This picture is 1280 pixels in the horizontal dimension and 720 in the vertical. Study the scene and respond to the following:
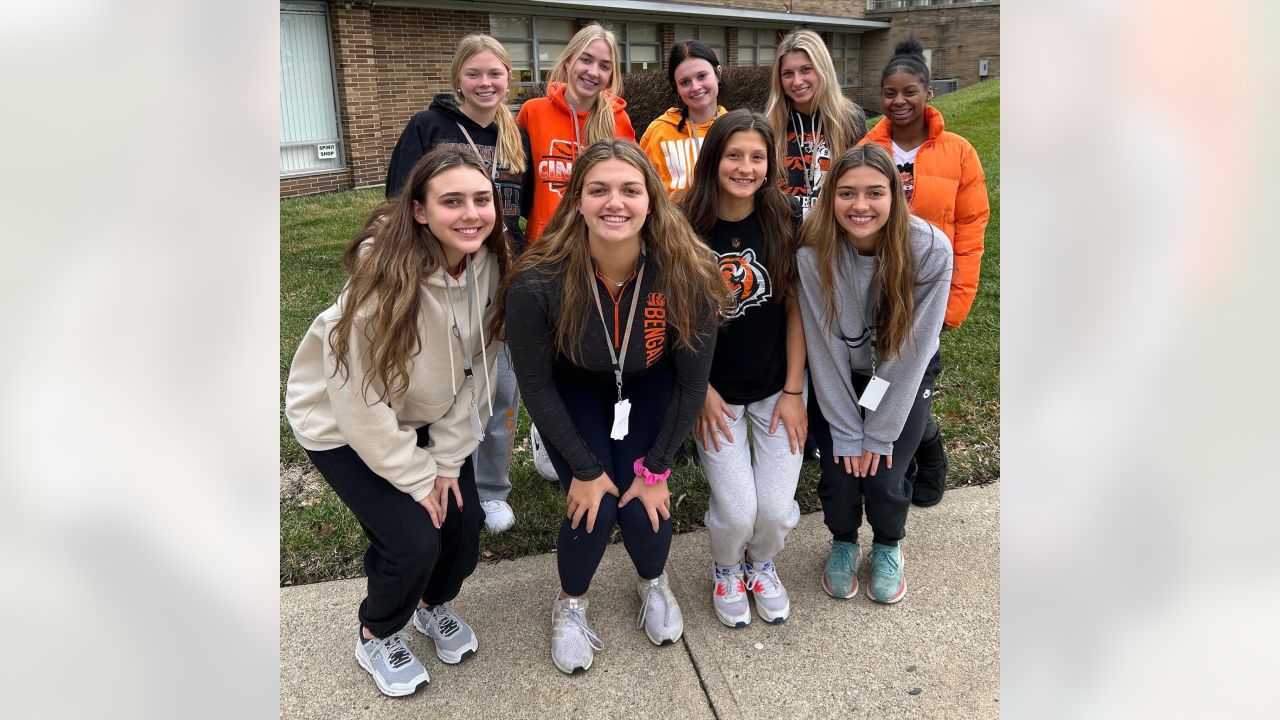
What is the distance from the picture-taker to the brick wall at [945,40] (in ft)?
80.3

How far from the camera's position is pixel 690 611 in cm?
288

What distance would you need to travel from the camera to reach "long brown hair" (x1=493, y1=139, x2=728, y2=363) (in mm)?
2479

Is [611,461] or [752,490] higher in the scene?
[611,461]

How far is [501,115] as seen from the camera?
3352 millimetres

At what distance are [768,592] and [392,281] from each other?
1732 mm

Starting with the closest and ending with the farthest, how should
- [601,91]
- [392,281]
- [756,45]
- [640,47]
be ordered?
[392,281] → [601,91] → [640,47] → [756,45]

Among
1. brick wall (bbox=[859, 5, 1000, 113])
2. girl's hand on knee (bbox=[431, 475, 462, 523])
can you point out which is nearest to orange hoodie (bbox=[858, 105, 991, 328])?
girl's hand on knee (bbox=[431, 475, 462, 523])

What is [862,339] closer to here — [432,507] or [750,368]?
[750,368]

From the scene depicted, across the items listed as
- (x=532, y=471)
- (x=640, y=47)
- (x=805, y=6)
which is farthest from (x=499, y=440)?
(x=805, y=6)

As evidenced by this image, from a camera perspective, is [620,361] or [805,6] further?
[805,6]
